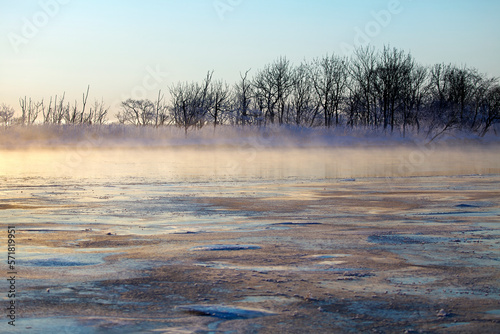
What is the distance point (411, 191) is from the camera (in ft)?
39.4

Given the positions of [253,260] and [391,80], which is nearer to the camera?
[253,260]

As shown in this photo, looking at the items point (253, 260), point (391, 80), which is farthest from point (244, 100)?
point (253, 260)

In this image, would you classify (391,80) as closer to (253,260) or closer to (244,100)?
(244,100)

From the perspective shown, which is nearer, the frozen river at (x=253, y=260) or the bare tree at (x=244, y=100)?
the frozen river at (x=253, y=260)

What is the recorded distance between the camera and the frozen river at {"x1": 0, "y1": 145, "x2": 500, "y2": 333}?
3.95 m

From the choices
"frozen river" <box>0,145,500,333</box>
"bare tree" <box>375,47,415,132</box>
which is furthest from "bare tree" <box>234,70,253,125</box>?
"frozen river" <box>0,145,500,333</box>

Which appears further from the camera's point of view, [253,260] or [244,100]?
[244,100]

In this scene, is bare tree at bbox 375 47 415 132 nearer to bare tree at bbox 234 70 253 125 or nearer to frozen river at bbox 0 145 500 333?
bare tree at bbox 234 70 253 125

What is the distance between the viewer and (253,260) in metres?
5.57

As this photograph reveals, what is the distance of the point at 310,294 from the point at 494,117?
53248 mm

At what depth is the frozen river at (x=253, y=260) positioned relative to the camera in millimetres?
3953

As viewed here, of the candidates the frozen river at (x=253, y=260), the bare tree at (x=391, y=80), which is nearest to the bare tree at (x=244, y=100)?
the bare tree at (x=391, y=80)

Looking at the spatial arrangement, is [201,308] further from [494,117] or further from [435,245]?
[494,117]

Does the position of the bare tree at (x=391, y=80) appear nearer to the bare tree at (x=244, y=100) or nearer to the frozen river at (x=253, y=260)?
the bare tree at (x=244, y=100)
